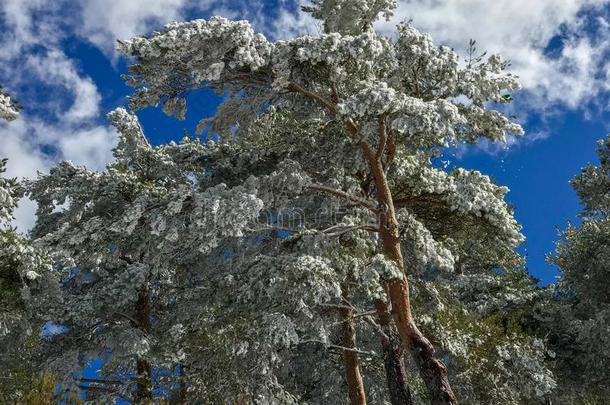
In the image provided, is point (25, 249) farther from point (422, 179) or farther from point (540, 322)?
point (540, 322)

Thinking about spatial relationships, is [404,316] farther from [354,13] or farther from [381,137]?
[354,13]

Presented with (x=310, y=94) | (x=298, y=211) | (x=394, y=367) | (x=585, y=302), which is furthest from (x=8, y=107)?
(x=585, y=302)

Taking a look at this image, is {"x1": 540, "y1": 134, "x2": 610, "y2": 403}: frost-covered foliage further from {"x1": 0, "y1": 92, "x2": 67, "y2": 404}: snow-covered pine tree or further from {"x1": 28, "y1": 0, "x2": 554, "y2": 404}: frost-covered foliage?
{"x1": 0, "y1": 92, "x2": 67, "y2": 404}: snow-covered pine tree

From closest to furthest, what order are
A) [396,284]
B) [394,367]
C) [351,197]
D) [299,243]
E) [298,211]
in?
[396,284] < [299,243] < [351,197] < [394,367] < [298,211]

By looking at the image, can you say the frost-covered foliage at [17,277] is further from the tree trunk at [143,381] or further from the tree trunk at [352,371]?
the tree trunk at [352,371]

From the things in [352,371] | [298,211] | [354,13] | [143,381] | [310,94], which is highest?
[354,13]

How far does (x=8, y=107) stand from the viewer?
11844 millimetres

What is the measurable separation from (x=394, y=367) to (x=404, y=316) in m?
2.65

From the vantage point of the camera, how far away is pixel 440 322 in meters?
13.0

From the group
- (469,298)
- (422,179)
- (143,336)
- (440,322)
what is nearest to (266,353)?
(440,322)

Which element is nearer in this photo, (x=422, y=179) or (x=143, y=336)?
(x=422, y=179)

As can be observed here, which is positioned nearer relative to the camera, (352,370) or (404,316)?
(404,316)

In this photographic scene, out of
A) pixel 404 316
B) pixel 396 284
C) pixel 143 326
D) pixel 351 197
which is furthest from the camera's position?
pixel 143 326

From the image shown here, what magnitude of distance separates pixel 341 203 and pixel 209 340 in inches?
183
